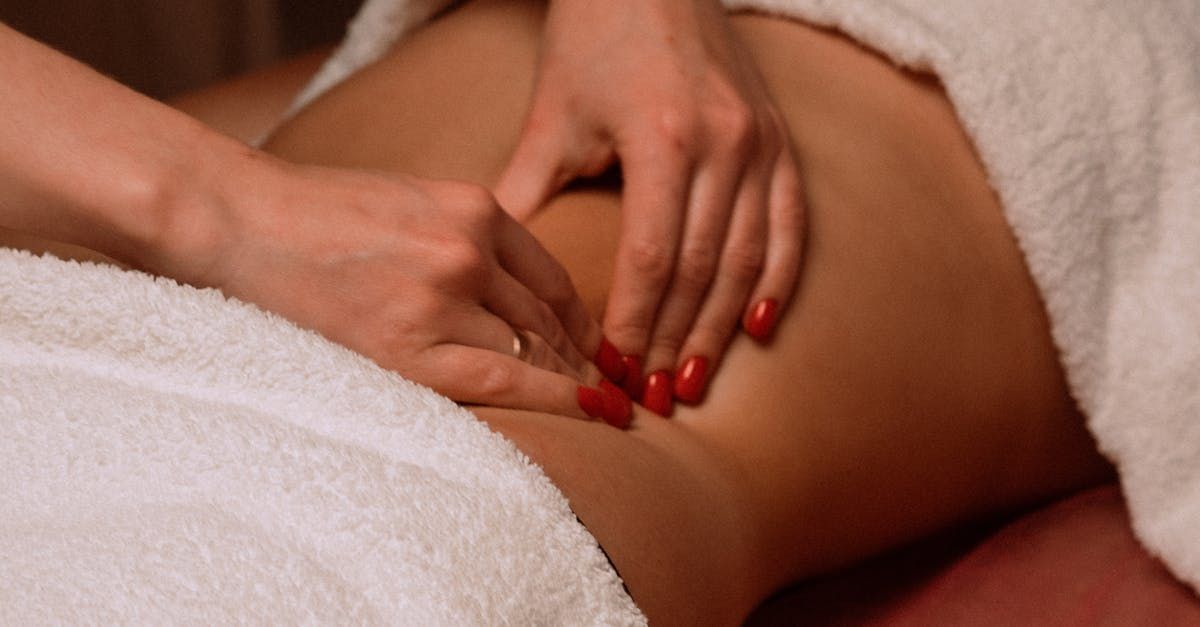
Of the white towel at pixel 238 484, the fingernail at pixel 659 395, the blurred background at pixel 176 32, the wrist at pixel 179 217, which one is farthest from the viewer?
the blurred background at pixel 176 32

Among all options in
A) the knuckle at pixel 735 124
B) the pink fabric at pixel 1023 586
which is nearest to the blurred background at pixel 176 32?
the knuckle at pixel 735 124

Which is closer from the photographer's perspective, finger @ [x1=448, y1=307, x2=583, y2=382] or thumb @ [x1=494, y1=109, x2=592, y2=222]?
finger @ [x1=448, y1=307, x2=583, y2=382]

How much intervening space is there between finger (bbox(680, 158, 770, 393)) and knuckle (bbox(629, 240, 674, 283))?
4cm

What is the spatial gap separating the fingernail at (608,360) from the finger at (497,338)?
48mm

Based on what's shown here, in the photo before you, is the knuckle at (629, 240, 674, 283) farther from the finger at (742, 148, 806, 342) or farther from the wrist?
the wrist

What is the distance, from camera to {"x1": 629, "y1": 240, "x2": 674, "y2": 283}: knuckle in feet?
2.40

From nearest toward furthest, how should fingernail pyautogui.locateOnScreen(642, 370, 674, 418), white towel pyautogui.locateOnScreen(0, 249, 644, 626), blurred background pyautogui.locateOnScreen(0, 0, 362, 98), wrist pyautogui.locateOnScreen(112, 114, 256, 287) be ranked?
white towel pyautogui.locateOnScreen(0, 249, 644, 626), wrist pyautogui.locateOnScreen(112, 114, 256, 287), fingernail pyautogui.locateOnScreen(642, 370, 674, 418), blurred background pyautogui.locateOnScreen(0, 0, 362, 98)

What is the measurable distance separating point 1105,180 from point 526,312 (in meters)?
0.42

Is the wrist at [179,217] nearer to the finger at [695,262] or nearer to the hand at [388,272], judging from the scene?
the hand at [388,272]

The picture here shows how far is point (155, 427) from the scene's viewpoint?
49cm

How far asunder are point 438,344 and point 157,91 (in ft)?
4.13

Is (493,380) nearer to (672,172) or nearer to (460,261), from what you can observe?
(460,261)

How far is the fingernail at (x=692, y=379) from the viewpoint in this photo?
73 cm

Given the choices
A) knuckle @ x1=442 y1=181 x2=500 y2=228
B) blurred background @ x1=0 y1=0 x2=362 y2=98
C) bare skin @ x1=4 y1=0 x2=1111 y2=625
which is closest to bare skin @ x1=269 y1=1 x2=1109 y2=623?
bare skin @ x1=4 y1=0 x2=1111 y2=625
